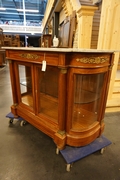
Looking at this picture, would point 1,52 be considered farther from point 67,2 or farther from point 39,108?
point 39,108

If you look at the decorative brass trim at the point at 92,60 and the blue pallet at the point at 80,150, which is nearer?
the decorative brass trim at the point at 92,60

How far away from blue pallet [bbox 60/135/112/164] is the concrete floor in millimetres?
114

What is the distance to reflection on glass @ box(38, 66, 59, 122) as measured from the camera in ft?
4.53

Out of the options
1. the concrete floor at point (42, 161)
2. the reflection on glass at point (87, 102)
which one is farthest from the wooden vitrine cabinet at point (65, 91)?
the concrete floor at point (42, 161)

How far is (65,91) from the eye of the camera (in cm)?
103

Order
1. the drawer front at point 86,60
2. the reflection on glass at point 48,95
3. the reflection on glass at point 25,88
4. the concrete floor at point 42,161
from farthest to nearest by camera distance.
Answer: the reflection on glass at point 25,88, the reflection on glass at point 48,95, the concrete floor at point 42,161, the drawer front at point 86,60

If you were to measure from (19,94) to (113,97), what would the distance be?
1.71 metres

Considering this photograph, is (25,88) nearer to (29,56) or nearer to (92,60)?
(29,56)

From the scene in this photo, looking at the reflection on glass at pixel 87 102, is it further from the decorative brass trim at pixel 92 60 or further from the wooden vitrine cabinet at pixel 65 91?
the decorative brass trim at pixel 92 60

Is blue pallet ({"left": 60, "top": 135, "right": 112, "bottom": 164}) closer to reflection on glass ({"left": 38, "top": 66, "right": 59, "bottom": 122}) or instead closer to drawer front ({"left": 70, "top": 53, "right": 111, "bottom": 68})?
reflection on glass ({"left": 38, "top": 66, "right": 59, "bottom": 122})

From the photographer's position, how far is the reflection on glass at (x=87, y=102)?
1.20 meters

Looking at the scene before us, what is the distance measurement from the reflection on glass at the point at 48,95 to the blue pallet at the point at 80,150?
0.36 metres

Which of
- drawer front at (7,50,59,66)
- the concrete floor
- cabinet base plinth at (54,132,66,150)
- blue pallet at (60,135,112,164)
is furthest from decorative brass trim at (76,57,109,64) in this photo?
the concrete floor

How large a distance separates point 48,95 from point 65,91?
0.61 meters
